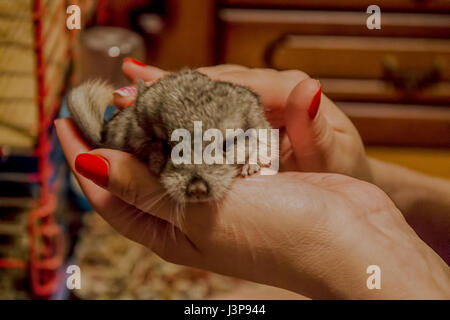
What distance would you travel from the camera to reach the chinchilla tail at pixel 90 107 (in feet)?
2.52

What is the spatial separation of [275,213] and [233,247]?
0.07 meters

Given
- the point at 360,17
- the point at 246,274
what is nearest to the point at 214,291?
the point at 246,274

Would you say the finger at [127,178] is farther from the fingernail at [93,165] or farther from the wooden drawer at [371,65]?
the wooden drawer at [371,65]

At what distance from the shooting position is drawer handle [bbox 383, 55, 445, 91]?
2.70ft

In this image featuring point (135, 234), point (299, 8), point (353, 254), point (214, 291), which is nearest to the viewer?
point (353, 254)

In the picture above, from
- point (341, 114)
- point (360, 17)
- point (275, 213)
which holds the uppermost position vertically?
point (360, 17)

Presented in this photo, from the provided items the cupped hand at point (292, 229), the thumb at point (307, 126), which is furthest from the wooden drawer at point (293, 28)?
the cupped hand at point (292, 229)

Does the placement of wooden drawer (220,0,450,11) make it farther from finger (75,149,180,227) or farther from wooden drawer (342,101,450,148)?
finger (75,149,180,227)

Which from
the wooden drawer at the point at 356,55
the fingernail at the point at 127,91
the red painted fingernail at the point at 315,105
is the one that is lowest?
the red painted fingernail at the point at 315,105

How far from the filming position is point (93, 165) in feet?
2.07

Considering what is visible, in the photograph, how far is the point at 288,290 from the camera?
2.28 ft

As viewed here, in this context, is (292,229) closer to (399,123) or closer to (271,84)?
(271,84)

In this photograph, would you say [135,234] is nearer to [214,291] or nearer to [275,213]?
[275,213]

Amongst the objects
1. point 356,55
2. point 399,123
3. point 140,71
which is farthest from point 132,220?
point 399,123
